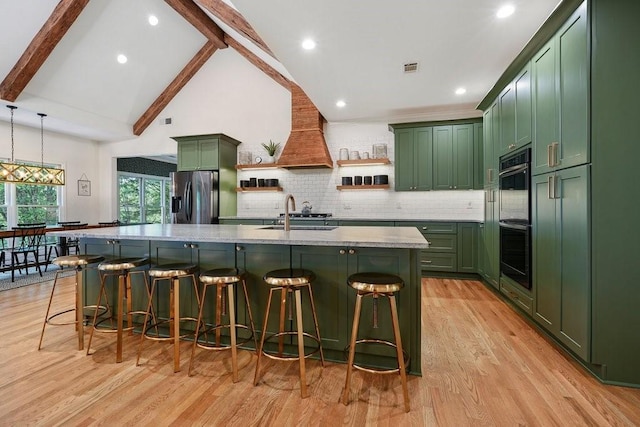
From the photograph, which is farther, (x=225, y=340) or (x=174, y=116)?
(x=174, y=116)

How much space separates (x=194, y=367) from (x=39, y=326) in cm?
192

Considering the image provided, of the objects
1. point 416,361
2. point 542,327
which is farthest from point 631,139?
point 416,361

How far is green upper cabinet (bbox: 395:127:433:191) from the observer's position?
16.1ft

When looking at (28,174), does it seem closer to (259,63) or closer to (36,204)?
(36,204)

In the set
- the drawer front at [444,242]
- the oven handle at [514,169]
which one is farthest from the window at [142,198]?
the oven handle at [514,169]

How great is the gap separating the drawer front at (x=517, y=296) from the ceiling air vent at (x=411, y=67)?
257 centimetres

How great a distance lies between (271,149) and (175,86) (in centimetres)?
257

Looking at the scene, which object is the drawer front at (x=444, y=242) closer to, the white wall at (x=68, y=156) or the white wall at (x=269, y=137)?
the white wall at (x=269, y=137)

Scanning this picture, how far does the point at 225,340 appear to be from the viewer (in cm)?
248

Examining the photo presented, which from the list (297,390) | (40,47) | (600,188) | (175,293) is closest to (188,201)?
(40,47)

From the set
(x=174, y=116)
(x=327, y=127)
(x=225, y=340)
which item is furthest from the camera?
(x=174, y=116)

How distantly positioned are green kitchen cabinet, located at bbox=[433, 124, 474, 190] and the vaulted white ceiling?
1.05 ft

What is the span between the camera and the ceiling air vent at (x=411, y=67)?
3.34 metres

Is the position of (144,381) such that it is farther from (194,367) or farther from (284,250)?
(284,250)
